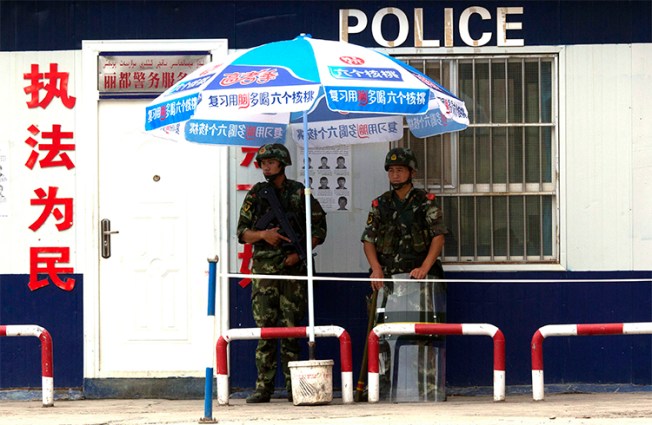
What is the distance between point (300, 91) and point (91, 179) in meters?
2.84

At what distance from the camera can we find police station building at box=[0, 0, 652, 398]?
37.7 ft

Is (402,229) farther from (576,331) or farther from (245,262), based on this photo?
(576,331)

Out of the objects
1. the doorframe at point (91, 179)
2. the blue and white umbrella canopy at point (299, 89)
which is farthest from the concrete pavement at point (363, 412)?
the blue and white umbrella canopy at point (299, 89)

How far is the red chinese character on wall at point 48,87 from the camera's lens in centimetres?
1159

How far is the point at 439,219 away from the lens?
10.8m

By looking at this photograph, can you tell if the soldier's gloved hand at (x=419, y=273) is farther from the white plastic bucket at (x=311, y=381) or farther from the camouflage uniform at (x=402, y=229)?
the white plastic bucket at (x=311, y=381)

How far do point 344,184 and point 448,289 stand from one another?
1262 mm

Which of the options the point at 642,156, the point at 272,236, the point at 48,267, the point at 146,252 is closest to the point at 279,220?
the point at 272,236

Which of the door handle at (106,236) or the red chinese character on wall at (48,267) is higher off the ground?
the door handle at (106,236)

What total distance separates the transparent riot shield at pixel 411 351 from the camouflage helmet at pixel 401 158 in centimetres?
91

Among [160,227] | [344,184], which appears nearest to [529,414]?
[344,184]

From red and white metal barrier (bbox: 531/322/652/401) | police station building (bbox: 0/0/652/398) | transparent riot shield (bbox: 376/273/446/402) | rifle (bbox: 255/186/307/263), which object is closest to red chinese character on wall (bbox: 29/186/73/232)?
police station building (bbox: 0/0/652/398)

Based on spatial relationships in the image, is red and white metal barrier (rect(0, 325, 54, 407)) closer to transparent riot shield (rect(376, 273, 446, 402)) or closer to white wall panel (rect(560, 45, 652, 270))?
transparent riot shield (rect(376, 273, 446, 402))

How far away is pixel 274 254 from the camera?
11023 mm
